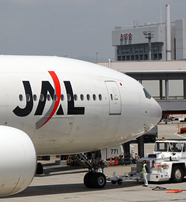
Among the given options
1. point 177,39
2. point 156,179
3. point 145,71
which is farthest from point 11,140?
point 177,39

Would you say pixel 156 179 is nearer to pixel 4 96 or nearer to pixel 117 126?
pixel 117 126

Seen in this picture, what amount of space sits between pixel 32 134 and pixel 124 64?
3303 cm

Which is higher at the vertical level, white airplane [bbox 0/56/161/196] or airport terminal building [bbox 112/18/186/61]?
airport terminal building [bbox 112/18/186/61]

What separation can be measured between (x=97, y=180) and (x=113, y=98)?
13.7 feet

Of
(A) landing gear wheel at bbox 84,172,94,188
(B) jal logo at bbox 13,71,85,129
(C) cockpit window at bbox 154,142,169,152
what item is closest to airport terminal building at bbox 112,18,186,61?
(C) cockpit window at bbox 154,142,169,152

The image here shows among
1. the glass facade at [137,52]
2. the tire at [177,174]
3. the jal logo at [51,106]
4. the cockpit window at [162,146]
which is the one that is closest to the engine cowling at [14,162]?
the jal logo at [51,106]

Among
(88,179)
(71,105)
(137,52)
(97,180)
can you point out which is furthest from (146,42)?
(71,105)

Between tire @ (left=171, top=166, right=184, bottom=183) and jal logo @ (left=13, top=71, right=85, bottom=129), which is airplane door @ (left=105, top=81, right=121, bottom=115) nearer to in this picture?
jal logo @ (left=13, top=71, right=85, bottom=129)

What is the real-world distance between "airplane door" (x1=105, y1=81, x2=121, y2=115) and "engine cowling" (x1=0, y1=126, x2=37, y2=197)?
11.4 meters

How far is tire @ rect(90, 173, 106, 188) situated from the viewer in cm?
2394

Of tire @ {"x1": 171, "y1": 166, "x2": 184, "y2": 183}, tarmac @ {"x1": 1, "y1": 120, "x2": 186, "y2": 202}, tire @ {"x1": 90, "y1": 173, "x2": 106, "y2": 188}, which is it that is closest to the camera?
tarmac @ {"x1": 1, "y1": 120, "x2": 186, "y2": 202}

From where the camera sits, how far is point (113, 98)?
22.6 meters

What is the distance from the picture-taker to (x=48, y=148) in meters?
21.5

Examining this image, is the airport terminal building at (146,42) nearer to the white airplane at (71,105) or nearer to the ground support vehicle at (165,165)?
the ground support vehicle at (165,165)
